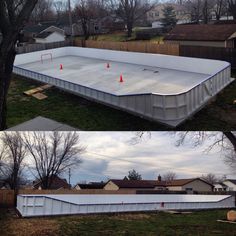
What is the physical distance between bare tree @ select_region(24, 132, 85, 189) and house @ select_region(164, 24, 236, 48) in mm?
15442

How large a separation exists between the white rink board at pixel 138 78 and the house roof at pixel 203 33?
408 cm

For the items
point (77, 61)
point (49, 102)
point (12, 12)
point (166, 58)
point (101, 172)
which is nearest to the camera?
point (101, 172)

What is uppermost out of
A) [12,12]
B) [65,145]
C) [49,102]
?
[12,12]

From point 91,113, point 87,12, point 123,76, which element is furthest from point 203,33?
point 87,12

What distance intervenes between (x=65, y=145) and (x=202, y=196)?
113cm

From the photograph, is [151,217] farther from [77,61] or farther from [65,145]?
[77,61]

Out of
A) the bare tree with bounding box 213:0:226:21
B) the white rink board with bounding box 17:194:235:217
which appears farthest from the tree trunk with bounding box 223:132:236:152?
the bare tree with bounding box 213:0:226:21

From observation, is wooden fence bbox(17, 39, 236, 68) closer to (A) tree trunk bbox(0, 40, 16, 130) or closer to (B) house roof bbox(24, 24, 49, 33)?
(A) tree trunk bbox(0, 40, 16, 130)

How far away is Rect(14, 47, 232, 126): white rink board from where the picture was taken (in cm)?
621

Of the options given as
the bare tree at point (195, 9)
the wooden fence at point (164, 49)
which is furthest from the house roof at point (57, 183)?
Answer: the bare tree at point (195, 9)

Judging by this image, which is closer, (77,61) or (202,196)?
(202,196)

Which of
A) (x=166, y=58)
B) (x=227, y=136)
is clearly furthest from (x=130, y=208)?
(x=166, y=58)

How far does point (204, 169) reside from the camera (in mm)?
2789

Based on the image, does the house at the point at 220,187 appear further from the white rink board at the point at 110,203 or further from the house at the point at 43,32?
the house at the point at 43,32
